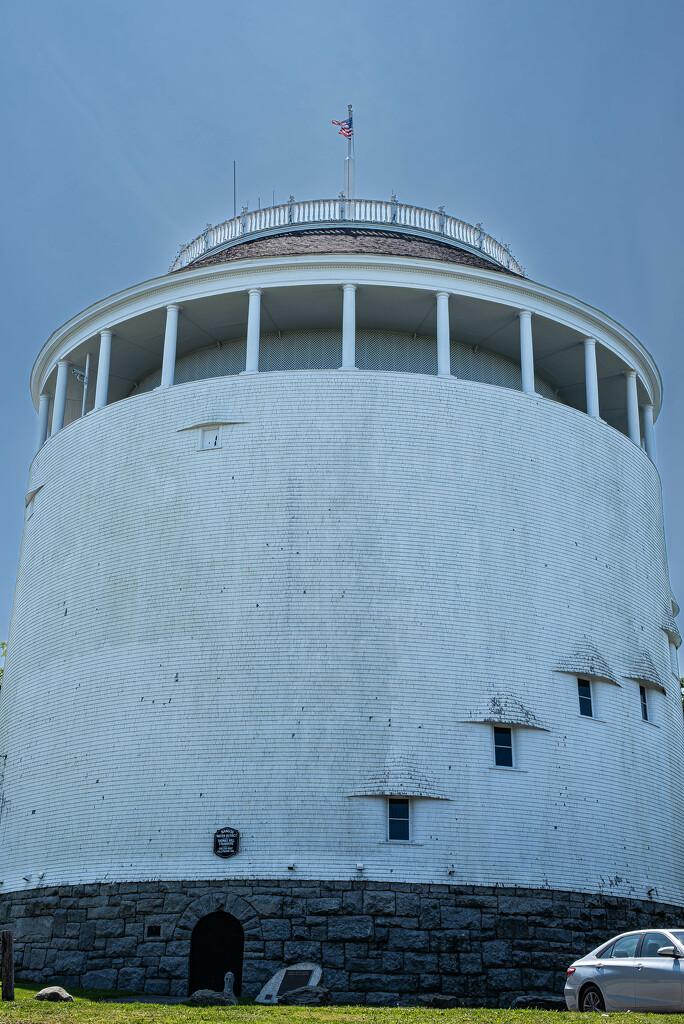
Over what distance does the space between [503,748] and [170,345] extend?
12.3 meters

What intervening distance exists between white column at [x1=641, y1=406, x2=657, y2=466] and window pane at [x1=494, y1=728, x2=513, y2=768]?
438 inches

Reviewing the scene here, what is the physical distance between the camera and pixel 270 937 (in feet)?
71.9

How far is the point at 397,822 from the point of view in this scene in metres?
22.9

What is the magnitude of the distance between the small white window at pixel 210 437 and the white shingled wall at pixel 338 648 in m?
0.23

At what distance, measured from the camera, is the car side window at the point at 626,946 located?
1599 cm

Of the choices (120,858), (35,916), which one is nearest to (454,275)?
(120,858)

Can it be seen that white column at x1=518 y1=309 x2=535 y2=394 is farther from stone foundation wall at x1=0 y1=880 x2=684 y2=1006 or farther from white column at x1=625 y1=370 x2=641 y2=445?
stone foundation wall at x1=0 y1=880 x2=684 y2=1006

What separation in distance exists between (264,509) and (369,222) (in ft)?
40.5

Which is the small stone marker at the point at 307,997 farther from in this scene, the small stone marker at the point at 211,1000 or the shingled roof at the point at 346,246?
the shingled roof at the point at 346,246

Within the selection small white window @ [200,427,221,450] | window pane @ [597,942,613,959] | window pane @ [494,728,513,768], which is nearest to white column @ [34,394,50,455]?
small white window @ [200,427,221,450]

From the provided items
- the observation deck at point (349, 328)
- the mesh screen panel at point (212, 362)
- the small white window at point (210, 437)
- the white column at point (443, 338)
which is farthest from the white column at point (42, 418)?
the white column at point (443, 338)

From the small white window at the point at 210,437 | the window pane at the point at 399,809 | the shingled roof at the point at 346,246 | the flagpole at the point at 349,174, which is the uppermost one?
the flagpole at the point at 349,174

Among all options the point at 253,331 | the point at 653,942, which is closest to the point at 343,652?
the point at 253,331

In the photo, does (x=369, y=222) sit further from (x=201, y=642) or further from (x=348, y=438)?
(x=201, y=642)
